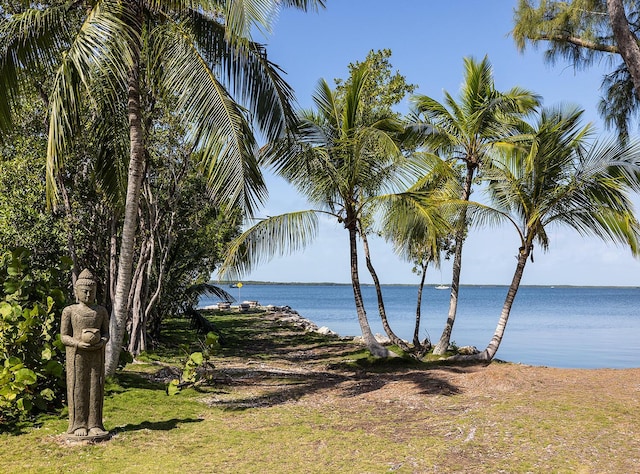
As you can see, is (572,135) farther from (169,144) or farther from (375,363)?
(169,144)

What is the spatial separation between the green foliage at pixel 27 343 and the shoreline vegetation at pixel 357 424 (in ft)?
1.58

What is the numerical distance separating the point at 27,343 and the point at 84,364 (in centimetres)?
174

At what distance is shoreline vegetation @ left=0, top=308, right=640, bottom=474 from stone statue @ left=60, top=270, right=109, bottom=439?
235mm

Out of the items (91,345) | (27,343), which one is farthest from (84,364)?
(27,343)

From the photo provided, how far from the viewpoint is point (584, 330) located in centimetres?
3734

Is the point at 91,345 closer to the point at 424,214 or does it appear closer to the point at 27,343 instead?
the point at 27,343

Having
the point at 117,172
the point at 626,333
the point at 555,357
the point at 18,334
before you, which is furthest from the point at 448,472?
the point at 626,333

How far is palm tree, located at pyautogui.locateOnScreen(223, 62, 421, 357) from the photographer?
40.8 feet

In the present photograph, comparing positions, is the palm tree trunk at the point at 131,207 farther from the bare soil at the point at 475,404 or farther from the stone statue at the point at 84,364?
the bare soil at the point at 475,404

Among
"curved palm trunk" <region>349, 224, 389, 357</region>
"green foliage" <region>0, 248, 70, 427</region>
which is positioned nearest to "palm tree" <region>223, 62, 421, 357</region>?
"curved palm trunk" <region>349, 224, 389, 357</region>

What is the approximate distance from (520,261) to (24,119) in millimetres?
11893

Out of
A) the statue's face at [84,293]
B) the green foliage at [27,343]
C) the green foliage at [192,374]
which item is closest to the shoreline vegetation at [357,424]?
the green foliage at [192,374]

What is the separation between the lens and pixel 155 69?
375 inches

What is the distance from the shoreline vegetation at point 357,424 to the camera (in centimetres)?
621
